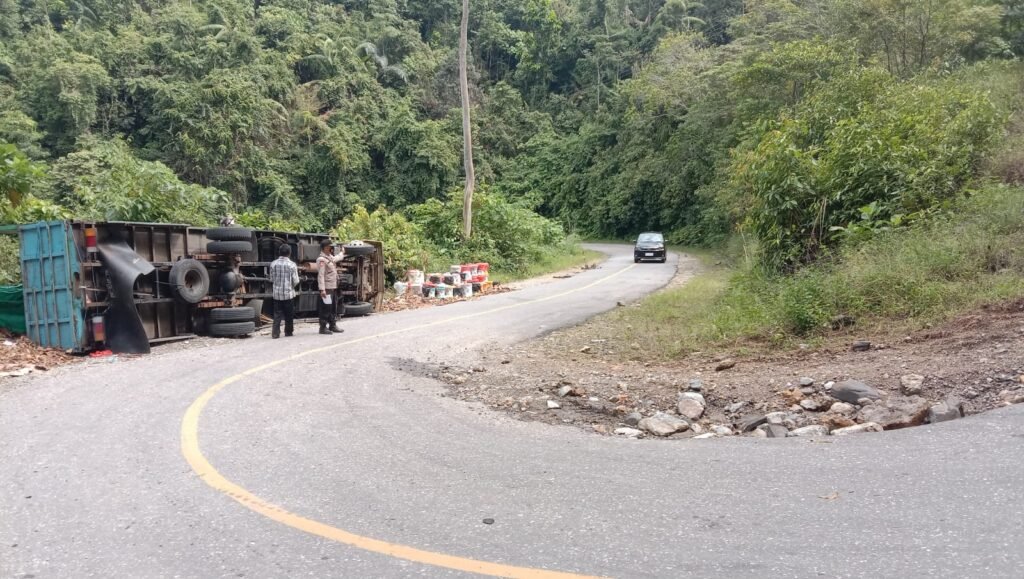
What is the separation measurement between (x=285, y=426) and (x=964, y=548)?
17.2 ft

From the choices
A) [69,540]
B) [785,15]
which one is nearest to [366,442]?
[69,540]

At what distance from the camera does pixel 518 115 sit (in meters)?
66.6

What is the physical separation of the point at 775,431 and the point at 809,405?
33.5 inches

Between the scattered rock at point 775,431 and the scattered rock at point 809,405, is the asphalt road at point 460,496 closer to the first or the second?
the scattered rock at point 775,431

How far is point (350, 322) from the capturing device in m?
14.0

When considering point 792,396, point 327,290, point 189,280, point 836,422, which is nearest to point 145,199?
point 189,280

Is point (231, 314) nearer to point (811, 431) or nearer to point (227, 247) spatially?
point (227, 247)

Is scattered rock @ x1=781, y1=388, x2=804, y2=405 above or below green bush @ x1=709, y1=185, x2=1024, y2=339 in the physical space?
below

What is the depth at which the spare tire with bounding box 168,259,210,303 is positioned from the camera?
11.1 metres

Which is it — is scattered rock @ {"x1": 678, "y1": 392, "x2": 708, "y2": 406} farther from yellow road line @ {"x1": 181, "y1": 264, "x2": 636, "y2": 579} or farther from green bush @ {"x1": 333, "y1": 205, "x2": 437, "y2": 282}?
green bush @ {"x1": 333, "y1": 205, "x2": 437, "y2": 282}

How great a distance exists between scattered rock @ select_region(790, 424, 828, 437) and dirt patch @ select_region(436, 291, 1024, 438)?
0.07 ft

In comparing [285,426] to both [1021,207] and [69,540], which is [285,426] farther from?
[1021,207]

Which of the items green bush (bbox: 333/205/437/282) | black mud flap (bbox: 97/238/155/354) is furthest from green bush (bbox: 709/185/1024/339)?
green bush (bbox: 333/205/437/282)

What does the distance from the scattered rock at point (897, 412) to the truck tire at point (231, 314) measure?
988cm
